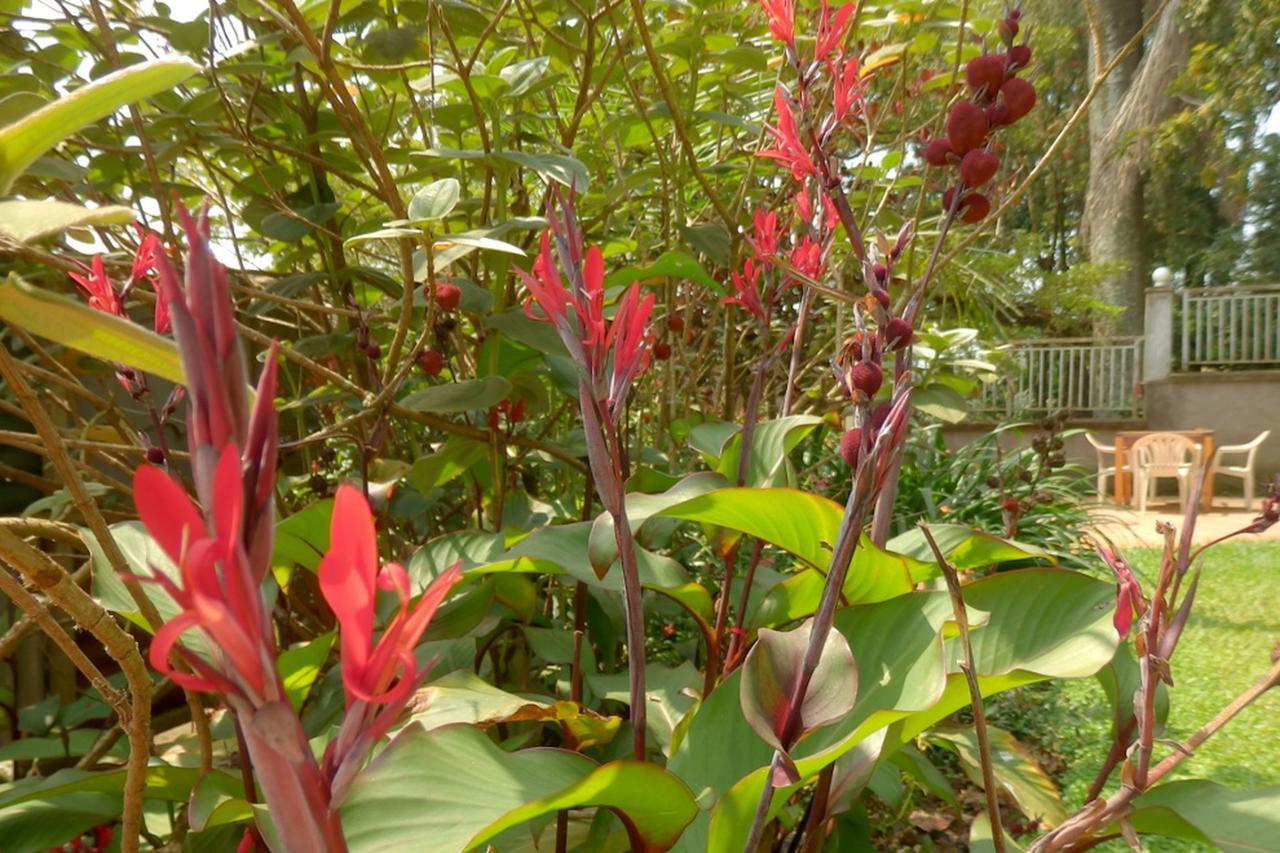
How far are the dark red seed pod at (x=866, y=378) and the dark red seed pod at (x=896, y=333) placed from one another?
3cm

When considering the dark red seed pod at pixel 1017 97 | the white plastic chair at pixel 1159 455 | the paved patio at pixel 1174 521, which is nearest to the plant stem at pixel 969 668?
the dark red seed pod at pixel 1017 97

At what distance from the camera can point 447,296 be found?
38.8 inches

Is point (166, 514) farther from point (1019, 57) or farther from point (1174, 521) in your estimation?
point (1174, 521)

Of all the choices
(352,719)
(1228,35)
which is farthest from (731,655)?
(1228,35)

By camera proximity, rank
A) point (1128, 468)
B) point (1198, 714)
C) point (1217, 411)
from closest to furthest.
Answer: point (1198, 714)
point (1128, 468)
point (1217, 411)

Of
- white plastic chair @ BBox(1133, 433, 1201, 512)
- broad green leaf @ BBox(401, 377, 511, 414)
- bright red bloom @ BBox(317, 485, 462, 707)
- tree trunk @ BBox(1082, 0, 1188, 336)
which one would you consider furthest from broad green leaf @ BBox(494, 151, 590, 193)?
tree trunk @ BBox(1082, 0, 1188, 336)

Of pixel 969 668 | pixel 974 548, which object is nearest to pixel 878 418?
pixel 969 668

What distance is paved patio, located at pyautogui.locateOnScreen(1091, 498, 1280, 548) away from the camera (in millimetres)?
4230

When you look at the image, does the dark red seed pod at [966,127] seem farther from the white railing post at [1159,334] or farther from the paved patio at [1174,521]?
the white railing post at [1159,334]

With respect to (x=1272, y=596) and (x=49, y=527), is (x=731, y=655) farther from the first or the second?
(x=1272, y=596)

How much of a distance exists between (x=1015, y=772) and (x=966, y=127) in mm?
811

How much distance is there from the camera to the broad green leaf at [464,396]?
0.91 meters

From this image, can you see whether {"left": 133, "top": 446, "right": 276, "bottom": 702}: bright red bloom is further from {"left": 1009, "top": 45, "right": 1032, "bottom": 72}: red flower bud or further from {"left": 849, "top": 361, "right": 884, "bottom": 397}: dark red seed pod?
{"left": 1009, "top": 45, "right": 1032, "bottom": 72}: red flower bud

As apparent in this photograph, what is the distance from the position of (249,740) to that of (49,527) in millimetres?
589
